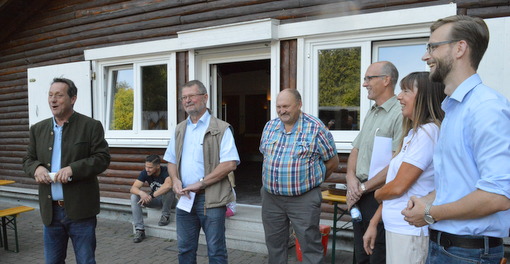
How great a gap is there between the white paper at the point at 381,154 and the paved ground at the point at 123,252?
2033 mm

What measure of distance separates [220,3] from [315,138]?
319 centimetres

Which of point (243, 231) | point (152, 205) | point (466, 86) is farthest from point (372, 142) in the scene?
point (152, 205)

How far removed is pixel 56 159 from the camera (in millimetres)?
2930

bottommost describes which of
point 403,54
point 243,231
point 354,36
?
point 243,231

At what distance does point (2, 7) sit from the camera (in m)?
7.17

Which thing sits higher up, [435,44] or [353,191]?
[435,44]

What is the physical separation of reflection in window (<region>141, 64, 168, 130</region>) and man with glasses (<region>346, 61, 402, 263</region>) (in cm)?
394

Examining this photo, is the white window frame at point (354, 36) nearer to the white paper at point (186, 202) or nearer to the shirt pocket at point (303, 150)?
the shirt pocket at point (303, 150)

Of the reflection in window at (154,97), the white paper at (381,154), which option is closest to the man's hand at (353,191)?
the white paper at (381,154)

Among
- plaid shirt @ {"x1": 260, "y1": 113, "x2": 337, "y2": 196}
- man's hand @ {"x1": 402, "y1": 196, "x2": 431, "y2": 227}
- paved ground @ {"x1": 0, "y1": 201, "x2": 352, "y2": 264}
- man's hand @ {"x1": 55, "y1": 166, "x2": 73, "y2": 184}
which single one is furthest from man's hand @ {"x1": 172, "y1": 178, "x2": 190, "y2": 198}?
man's hand @ {"x1": 402, "y1": 196, "x2": 431, "y2": 227}

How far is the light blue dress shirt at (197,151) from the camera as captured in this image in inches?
125

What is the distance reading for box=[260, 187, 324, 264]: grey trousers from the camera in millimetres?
3047

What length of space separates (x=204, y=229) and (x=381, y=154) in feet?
5.03

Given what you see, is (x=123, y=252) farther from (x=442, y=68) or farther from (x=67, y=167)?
(x=442, y=68)
